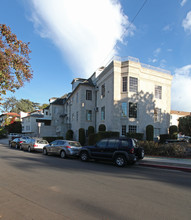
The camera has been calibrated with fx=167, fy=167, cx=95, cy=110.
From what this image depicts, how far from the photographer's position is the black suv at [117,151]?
392 inches

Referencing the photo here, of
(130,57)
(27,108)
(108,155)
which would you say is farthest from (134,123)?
(27,108)

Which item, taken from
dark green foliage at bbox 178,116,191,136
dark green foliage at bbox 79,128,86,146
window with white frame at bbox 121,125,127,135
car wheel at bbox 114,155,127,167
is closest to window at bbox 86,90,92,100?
dark green foliage at bbox 79,128,86,146

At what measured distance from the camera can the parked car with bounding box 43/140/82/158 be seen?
42.3 feet

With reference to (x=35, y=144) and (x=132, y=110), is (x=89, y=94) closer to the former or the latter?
(x=132, y=110)

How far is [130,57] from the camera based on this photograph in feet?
68.2

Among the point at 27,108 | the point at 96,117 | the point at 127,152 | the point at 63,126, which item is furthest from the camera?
the point at 27,108

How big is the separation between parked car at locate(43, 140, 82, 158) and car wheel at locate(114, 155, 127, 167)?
3758 millimetres

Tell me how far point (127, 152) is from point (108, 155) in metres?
1.28

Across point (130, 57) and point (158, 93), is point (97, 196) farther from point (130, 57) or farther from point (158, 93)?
point (158, 93)

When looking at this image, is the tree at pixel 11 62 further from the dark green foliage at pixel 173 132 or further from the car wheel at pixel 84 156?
the dark green foliage at pixel 173 132

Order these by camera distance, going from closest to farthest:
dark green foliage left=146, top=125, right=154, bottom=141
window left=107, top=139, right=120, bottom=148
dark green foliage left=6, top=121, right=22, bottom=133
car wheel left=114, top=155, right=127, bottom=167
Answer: car wheel left=114, top=155, right=127, bottom=167 → window left=107, top=139, right=120, bottom=148 → dark green foliage left=146, top=125, right=154, bottom=141 → dark green foliage left=6, top=121, right=22, bottom=133

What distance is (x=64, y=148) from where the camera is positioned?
43.4 feet

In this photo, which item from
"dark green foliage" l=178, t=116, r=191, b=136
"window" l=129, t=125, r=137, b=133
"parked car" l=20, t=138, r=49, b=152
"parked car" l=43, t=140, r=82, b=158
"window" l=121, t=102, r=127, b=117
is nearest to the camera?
"parked car" l=43, t=140, r=82, b=158

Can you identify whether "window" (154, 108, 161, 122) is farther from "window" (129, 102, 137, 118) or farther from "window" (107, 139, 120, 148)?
"window" (107, 139, 120, 148)
